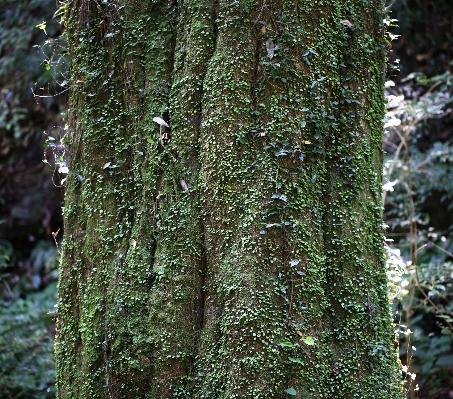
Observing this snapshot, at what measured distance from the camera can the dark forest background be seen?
11.8ft

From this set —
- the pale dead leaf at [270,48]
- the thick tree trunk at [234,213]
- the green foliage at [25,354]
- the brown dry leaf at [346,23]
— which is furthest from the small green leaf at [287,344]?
the green foliage at [25,354]

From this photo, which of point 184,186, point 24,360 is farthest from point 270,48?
point 24,360

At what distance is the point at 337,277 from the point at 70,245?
1.23m

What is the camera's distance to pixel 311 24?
77.9 inches

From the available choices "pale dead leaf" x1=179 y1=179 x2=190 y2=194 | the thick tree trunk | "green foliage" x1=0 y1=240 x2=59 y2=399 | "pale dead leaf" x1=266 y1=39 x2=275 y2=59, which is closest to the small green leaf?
the thick tree trunk

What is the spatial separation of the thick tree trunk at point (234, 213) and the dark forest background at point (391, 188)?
0.38 meters

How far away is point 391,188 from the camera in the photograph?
279cm

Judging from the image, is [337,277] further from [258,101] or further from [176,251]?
[258,101]

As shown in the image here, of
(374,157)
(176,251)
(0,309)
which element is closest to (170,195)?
(176,251)

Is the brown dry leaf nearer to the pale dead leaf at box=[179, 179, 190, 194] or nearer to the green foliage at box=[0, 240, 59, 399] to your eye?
the pale dead leaf at box=[179, 179, 190, 194]

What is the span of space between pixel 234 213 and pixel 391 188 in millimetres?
1313

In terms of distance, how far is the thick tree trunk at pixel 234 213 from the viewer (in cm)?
185

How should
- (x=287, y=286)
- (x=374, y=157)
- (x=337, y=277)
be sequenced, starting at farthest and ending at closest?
(x=374, y=157) → (x=337, y=277) → (x=287, y=286)

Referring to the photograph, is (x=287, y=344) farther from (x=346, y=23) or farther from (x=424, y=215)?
(x=424, y=215)
